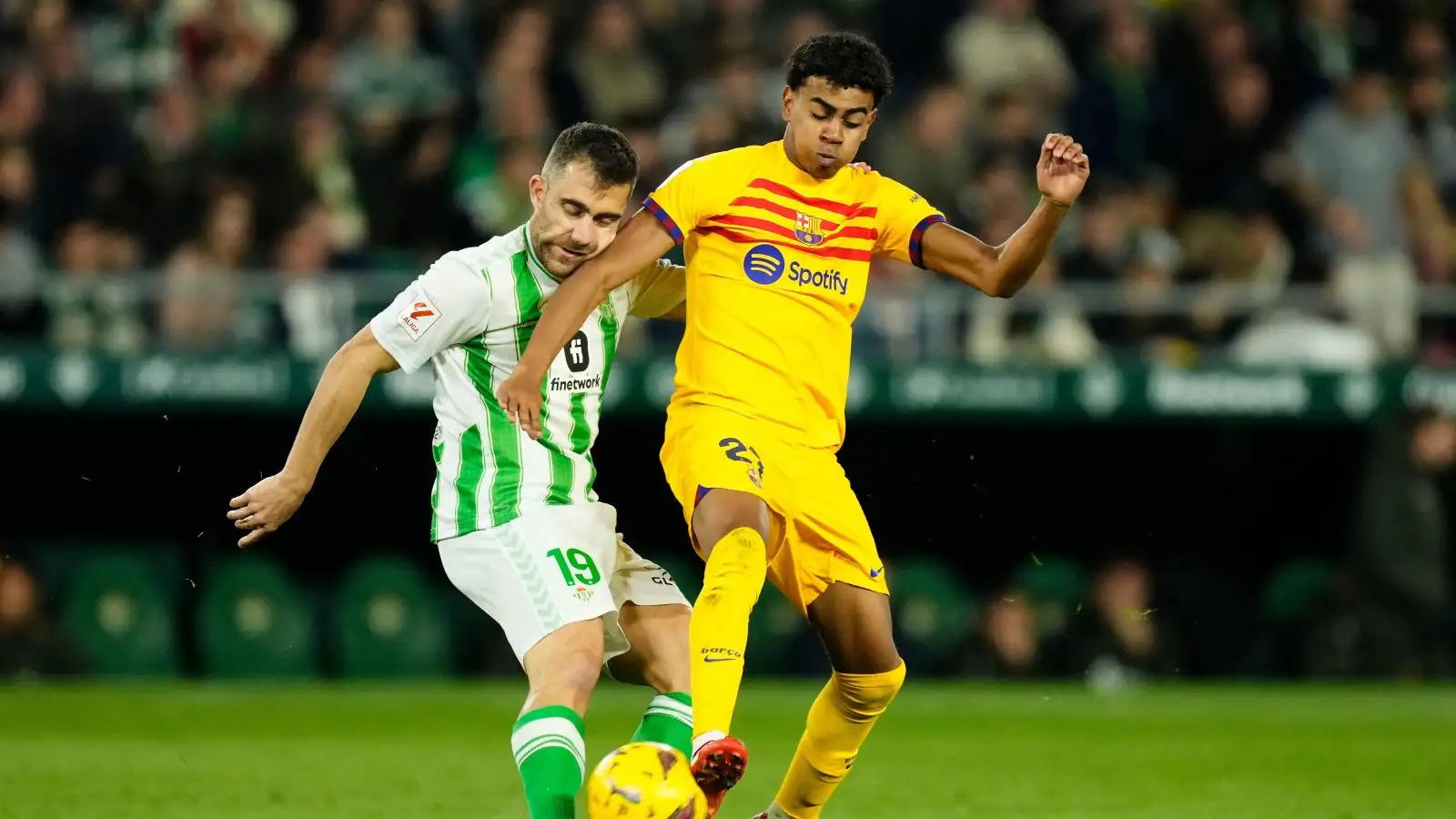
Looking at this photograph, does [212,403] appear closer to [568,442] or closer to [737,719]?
[737,719]

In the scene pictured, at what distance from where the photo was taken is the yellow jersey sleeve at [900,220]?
6.76m

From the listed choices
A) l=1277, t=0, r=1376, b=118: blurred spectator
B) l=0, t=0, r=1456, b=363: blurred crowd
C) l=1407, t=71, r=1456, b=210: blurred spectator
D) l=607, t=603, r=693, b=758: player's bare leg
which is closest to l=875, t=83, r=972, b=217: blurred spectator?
l=0, t=0, r=1456, b=363: blurred crowd

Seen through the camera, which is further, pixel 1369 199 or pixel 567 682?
pixel 1369 199

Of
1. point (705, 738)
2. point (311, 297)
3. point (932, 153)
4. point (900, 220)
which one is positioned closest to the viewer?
point (705, 738)

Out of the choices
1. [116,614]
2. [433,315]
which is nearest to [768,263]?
[433,315]

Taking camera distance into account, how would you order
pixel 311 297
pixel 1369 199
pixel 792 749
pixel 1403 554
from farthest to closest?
pixel 1369 199, pixel 1403 554, pixel 311 297, pixel 792 749

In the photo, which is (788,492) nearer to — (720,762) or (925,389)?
(720,762)

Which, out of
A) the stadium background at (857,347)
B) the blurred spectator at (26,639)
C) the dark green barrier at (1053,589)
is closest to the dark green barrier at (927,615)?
the stadium background at (857,347)

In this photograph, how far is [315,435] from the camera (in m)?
6.09

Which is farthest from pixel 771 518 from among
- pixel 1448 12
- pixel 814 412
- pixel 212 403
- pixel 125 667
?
pixel 1448 12

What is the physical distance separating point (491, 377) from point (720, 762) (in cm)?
143

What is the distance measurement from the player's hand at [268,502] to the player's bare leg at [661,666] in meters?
1.00

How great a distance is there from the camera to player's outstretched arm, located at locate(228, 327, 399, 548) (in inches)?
237

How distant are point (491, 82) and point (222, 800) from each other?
7.38 meters
